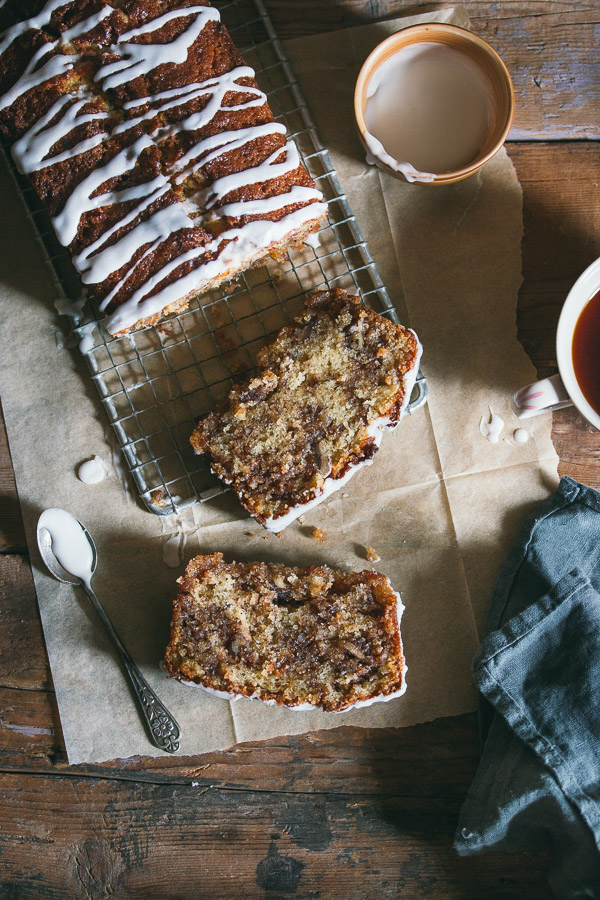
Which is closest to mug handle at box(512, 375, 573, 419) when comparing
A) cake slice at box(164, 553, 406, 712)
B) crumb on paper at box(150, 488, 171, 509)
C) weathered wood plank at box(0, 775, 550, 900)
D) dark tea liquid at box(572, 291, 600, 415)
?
dark tea liquid at box(572, 291, 600, 415)

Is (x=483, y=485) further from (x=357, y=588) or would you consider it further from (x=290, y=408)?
(x=290, y=408)

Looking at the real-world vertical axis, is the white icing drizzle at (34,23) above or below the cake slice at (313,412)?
above

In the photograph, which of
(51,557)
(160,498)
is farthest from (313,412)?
(51,557)

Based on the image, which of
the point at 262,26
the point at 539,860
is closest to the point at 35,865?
the point at 539,860

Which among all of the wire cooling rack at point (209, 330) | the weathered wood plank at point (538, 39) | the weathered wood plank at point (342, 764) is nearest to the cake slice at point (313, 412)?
the wire cooling rack at point (209, 330)

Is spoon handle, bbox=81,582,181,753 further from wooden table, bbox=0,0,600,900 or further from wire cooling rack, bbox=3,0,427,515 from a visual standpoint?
wire cooling rack, bbox=3,0,427,515

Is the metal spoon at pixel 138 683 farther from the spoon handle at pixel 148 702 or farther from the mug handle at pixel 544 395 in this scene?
the mug handle at pixel 544 395
